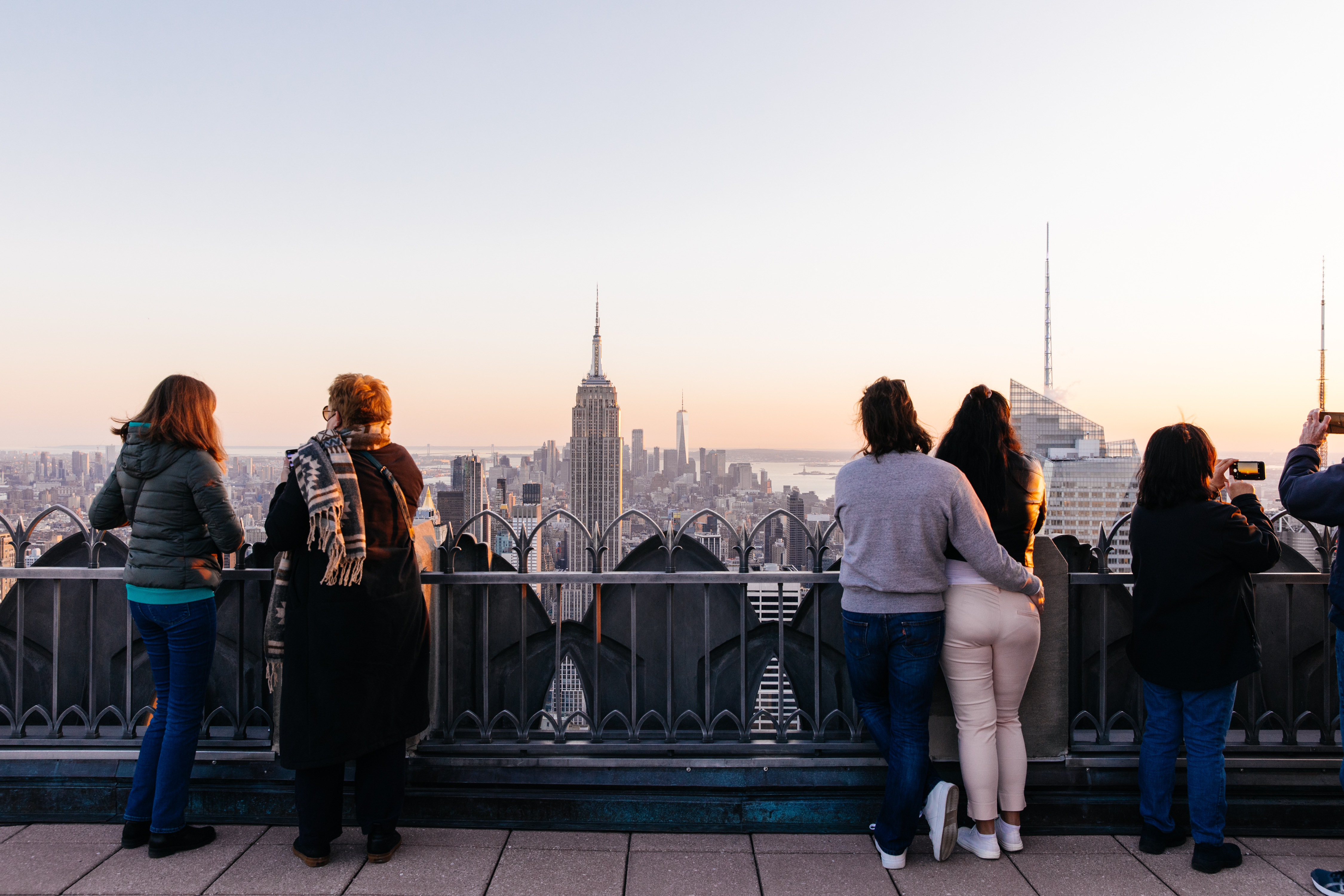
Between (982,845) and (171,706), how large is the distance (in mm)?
3488

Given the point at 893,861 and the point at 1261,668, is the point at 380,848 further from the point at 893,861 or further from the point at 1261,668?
the point at 1261,668

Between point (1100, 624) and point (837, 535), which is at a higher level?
point (837, 535)

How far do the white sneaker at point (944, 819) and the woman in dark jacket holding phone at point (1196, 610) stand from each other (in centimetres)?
90

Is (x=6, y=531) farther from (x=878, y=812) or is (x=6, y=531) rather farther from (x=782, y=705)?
(x=878, y=812)

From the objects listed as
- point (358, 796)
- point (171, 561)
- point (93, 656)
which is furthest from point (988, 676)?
point (93, 656)

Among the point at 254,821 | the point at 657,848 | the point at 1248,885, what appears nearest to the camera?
the point at 1248,885

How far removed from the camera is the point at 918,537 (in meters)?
2.85

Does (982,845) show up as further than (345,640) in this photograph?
Yes

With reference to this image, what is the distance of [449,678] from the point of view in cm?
352

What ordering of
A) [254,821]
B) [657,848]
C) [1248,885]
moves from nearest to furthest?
1. [1248,885]
2. [657,848]
3. [254,821]

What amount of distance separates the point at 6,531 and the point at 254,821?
6.07ft

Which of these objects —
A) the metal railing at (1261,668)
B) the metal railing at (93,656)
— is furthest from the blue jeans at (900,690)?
the metal railing at (93,656)

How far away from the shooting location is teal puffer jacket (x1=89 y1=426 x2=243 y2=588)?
9.82 ft

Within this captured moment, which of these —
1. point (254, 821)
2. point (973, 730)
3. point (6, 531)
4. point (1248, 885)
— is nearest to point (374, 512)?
point (254, 821)
